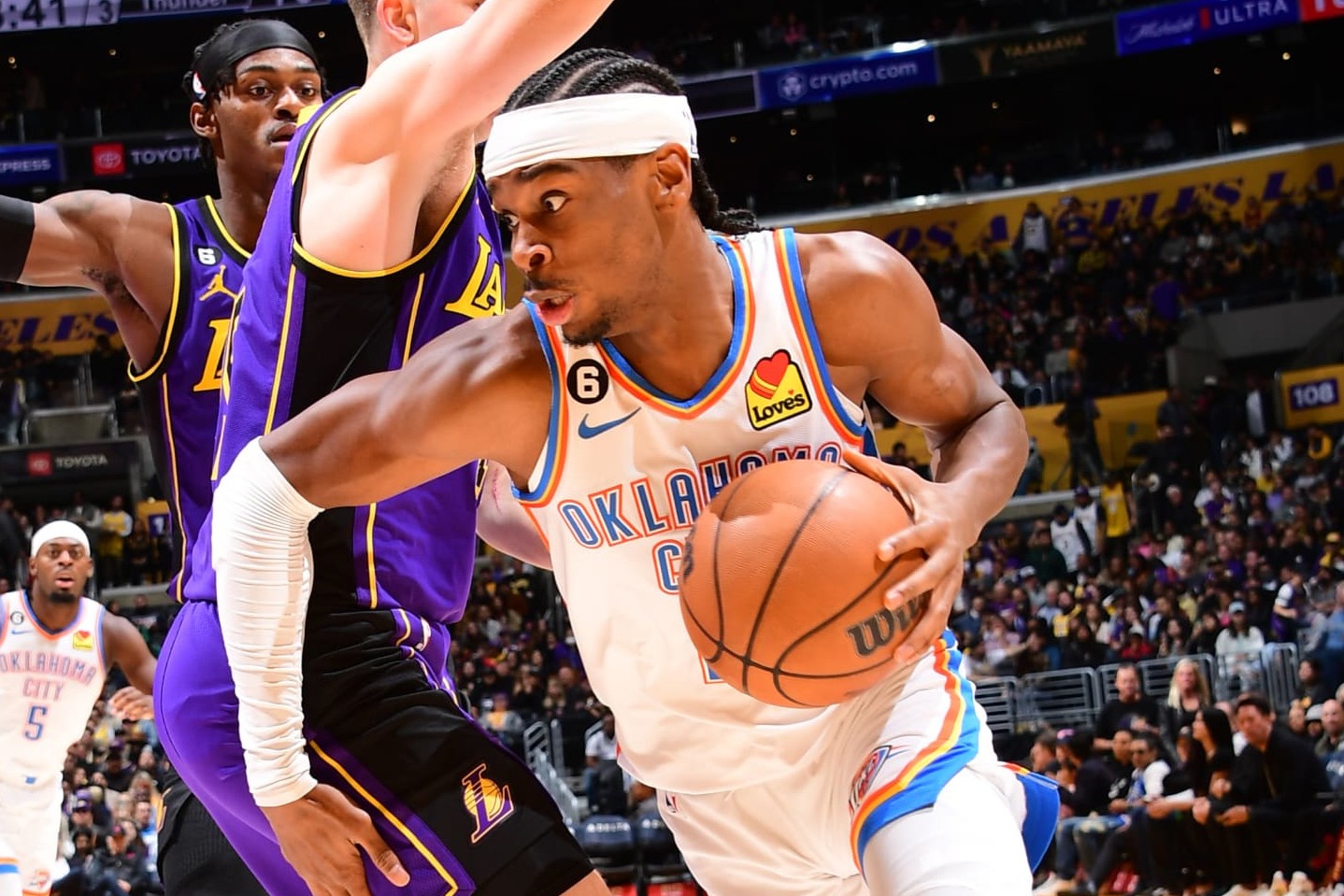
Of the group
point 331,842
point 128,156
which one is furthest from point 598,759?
point 128,156

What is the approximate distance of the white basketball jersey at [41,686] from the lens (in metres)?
7.68

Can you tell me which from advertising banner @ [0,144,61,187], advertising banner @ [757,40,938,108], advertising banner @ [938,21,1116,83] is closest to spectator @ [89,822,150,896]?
advertising banner @ [0,144,61,187]

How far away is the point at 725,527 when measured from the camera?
94.7 inches

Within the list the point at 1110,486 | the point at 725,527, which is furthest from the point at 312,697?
the point at 1110,486

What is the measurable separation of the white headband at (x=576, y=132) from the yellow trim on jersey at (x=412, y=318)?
0.24 metres

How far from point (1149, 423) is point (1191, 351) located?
139cm

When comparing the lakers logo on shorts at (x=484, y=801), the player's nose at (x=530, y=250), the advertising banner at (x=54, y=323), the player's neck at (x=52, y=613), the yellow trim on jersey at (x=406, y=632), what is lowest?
the player's neck at (x=52, y=613)

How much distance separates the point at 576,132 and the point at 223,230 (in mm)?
1158

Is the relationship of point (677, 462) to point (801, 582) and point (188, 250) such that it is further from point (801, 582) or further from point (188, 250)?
point (188, 250)

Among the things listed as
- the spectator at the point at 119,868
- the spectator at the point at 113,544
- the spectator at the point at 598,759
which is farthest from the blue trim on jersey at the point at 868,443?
the spectator at the point at 113,544

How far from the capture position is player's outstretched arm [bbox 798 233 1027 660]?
2.39m

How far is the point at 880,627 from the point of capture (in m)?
2.35

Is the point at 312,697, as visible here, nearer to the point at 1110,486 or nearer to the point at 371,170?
the point at 371,170

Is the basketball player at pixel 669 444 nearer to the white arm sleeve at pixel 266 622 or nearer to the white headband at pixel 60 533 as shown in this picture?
the white arm sleeve at pixel 266 622
